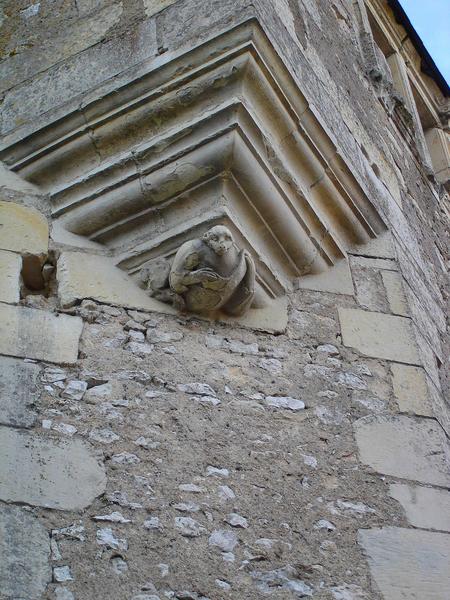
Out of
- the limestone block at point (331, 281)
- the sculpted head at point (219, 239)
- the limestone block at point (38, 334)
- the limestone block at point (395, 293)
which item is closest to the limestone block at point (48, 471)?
the limestone block at point (38, 334)

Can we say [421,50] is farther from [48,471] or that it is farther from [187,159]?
[48,471]

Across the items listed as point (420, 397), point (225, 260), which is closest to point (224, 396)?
point (225, 260)

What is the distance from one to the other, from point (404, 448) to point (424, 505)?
242mm

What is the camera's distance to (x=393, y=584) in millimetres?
3744

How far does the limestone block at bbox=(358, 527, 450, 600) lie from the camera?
374 cm

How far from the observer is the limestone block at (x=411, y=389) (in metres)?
4.38

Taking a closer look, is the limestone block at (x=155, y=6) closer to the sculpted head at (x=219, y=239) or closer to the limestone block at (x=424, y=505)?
the sculpted head at (x=219, y=239)

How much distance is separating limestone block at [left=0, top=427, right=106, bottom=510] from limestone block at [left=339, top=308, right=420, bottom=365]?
1.25 m

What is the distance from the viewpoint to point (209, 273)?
167 inches

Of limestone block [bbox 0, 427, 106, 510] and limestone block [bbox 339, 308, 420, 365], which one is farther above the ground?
limestone block [bbox 339, 308, 420, 365]

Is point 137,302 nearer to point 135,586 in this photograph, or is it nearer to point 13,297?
point 13,297

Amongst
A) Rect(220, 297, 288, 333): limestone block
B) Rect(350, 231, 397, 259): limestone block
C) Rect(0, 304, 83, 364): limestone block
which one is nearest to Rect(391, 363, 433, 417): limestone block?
Rect(220, 297, 288, 333): limestone block

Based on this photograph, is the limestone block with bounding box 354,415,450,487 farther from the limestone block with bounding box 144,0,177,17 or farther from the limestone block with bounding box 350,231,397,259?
the limestone block with bounding box 144,0,177,17

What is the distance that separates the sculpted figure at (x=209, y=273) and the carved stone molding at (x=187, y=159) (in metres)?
0.16
